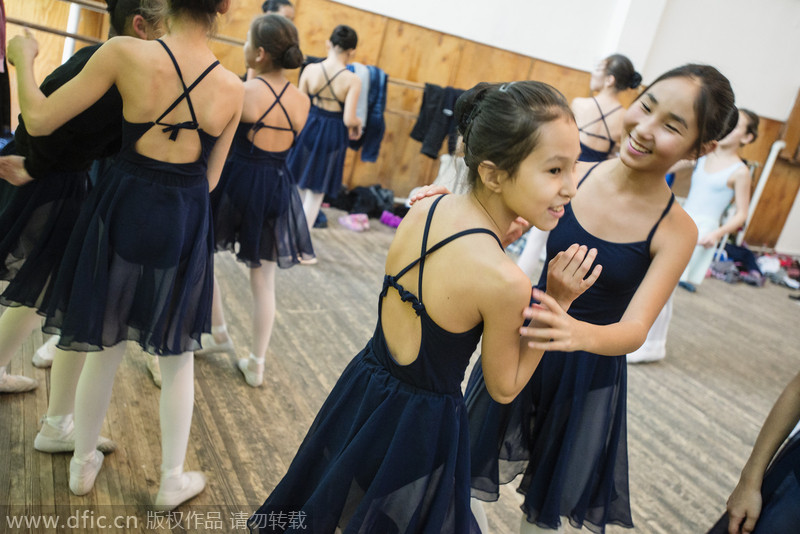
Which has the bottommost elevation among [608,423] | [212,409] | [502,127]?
[212,409]

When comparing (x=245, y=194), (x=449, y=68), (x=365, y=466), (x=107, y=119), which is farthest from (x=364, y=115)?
(x=365, y=466)

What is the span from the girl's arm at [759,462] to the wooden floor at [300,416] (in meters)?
1.08

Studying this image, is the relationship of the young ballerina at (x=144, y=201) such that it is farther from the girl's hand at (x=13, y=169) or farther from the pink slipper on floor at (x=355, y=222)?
the pink slipper on floor at (x=355, y=222)

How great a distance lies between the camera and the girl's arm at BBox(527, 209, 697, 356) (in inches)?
47.8

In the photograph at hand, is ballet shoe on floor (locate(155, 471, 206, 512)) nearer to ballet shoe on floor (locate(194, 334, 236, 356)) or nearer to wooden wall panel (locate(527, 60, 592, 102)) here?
ballet shoe on floor (locate(194, 334, 236, 356))

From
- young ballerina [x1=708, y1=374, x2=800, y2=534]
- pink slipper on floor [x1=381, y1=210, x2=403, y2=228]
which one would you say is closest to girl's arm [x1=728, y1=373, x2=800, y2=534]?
young ballerina [x1=708, y1=374, x2=800, y2=534]

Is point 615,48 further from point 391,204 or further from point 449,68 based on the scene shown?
point 391,204

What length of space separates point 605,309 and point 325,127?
332cm

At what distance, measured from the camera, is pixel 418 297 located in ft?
4.09

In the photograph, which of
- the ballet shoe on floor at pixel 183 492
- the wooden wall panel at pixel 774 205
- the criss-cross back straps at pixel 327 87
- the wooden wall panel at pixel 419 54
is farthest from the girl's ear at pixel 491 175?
the wooden wall panel at pixel 774 205

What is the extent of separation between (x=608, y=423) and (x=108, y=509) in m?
1.46

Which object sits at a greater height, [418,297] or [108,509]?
[418,297]

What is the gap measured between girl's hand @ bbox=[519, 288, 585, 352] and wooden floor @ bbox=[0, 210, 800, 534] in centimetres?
128

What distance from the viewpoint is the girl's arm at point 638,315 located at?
1.21 metres
